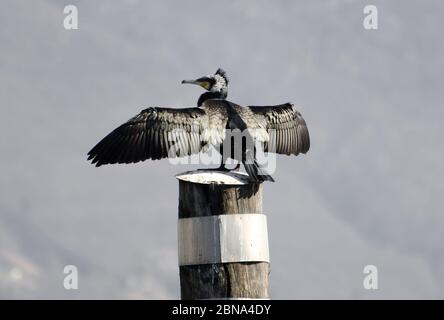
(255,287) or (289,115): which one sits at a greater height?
(289,115)

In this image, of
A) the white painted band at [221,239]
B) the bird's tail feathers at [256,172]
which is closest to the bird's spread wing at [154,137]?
the bird's tail feathers at [256,172]

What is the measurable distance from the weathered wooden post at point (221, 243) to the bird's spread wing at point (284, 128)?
13.2ft

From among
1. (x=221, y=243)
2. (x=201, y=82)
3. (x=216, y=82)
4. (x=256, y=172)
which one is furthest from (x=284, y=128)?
(x=221, y=243)

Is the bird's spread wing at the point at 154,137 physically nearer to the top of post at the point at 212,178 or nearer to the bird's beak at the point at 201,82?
the bird's beak at the point at 201,82

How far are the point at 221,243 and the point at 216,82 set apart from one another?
5.81 metres

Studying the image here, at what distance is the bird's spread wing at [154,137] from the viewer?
44.7 ft

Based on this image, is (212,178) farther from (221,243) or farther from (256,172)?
(256,172)

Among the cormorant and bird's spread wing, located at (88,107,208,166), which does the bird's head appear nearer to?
the cormorant

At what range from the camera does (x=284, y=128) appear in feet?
49.9
